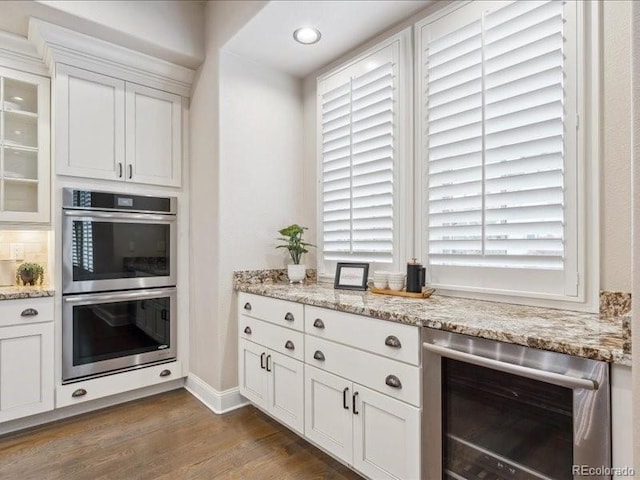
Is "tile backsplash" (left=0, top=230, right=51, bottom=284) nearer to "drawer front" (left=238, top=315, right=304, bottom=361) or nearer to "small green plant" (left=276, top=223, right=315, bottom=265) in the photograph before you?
"drawer front" (left=238, top=315, right=304, bottom=361)

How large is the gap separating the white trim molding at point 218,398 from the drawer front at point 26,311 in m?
1.16

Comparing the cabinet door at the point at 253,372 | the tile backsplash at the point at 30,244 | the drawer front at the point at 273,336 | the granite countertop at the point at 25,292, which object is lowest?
the cabinet door at the point at 253,372

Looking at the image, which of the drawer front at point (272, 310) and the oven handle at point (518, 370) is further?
the drawer front at point (272, 310)

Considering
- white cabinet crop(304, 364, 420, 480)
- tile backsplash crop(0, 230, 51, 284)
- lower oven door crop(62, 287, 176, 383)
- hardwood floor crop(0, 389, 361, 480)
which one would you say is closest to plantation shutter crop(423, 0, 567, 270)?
white cabinet crop(304, 364, 420, 480)

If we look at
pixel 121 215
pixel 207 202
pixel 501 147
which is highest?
pixel 501 147

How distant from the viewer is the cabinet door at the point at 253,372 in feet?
7.86

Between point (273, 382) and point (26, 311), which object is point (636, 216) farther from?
point (26, 311)

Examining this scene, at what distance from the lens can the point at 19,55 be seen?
8.34ft

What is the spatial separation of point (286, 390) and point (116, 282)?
155 centimetres

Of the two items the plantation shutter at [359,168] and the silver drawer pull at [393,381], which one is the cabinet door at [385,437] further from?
the plantation shutter at [359,168]

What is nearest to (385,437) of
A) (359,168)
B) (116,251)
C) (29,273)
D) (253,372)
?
(253,372)

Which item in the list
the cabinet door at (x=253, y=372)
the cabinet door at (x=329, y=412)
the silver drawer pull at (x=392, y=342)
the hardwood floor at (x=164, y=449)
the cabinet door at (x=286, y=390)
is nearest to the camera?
the silver drawer pull at (x=392, y=342)

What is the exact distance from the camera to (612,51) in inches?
59.0

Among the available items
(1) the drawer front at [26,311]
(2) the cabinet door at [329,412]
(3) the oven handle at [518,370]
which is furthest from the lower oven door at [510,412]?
(1) the drawer front at [26,311]
